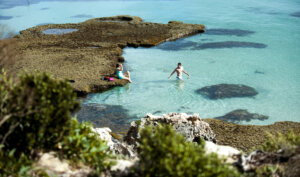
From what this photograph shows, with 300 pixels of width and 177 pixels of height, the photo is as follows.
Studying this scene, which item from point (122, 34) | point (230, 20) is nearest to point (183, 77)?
point (122, 34)

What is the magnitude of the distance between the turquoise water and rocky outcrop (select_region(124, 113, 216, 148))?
14.1 feet

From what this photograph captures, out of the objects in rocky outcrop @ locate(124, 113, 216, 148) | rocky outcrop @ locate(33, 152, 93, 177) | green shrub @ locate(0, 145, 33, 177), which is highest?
green shrub @ locate(0, 145, 33, 177)

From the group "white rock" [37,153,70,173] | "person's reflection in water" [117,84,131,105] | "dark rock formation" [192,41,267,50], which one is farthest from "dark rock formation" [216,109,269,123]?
"dark rock formation" [192,41,267,50]

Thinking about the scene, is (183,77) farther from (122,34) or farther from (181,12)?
(181,12)

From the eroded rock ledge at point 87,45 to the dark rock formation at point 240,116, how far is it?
6133 millimetres

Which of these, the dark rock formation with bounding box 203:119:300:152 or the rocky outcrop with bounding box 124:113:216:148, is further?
the dark rock formation with bounding box 203:119:300:152

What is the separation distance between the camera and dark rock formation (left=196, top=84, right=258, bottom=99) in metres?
16.1

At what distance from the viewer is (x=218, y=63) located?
21297mm

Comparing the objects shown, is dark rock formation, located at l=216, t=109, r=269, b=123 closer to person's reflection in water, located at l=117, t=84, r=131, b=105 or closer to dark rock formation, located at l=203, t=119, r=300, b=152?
dark rock formation, located at l=203, t=119, r=300, b=152

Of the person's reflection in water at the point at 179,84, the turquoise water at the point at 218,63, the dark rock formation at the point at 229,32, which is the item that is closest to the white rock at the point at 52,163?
the turquoise water at the point at 218,63

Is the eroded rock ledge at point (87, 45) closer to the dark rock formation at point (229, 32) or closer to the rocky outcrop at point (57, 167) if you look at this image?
the dark rock formation at point (229, 32)

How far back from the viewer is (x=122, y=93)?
16359mm

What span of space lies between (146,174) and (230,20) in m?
33.0

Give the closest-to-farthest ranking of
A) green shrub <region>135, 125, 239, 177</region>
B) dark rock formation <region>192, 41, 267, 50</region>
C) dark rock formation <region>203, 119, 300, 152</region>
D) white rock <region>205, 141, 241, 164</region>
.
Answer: green shrub <region>135, 125, 239, 177</region> → white rock <region>205, 141, 241, 164</region> → dark rock formation <region>203, 119, 300, 152</region> → dark rock formation <region>192, 41, 267, 50</region>
